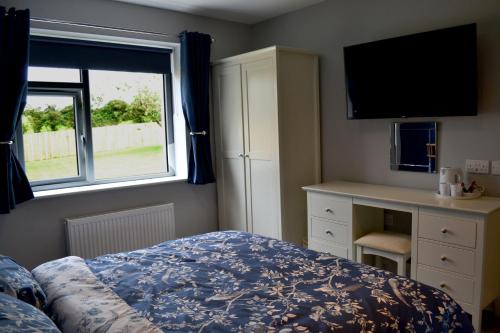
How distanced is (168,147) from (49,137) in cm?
112

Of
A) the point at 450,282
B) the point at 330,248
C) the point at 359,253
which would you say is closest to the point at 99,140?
the point at 330,248

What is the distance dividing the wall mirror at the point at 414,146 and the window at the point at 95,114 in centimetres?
214

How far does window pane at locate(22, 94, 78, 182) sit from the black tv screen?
2392mm

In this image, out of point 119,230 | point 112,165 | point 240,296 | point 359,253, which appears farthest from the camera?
point 112,165

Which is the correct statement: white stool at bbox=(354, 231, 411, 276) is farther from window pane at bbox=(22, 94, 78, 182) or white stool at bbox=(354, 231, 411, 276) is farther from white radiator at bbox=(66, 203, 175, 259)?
window pane at bbox=(22, 94, 78, 182)

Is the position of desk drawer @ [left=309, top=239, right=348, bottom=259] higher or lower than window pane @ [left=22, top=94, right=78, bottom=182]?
lower

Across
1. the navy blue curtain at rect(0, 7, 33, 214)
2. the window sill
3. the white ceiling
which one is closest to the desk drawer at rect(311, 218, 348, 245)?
the window sill

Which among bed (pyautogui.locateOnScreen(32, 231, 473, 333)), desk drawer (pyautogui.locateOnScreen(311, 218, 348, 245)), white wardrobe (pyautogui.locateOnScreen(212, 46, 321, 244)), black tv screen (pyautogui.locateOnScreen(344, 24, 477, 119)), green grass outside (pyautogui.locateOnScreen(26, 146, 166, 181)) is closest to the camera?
bed (pyautogui.locateOnScreen(32, 231, 473, 333))

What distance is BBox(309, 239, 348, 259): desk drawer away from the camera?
3.15 meters

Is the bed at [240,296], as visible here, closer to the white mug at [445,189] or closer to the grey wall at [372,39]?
the white mug at [445,189]

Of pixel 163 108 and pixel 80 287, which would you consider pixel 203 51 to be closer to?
pixel 163 108

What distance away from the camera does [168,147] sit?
411 cm

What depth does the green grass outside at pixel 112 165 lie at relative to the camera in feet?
11.0

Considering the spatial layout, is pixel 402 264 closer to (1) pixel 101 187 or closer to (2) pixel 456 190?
(2) pixel 456 190
